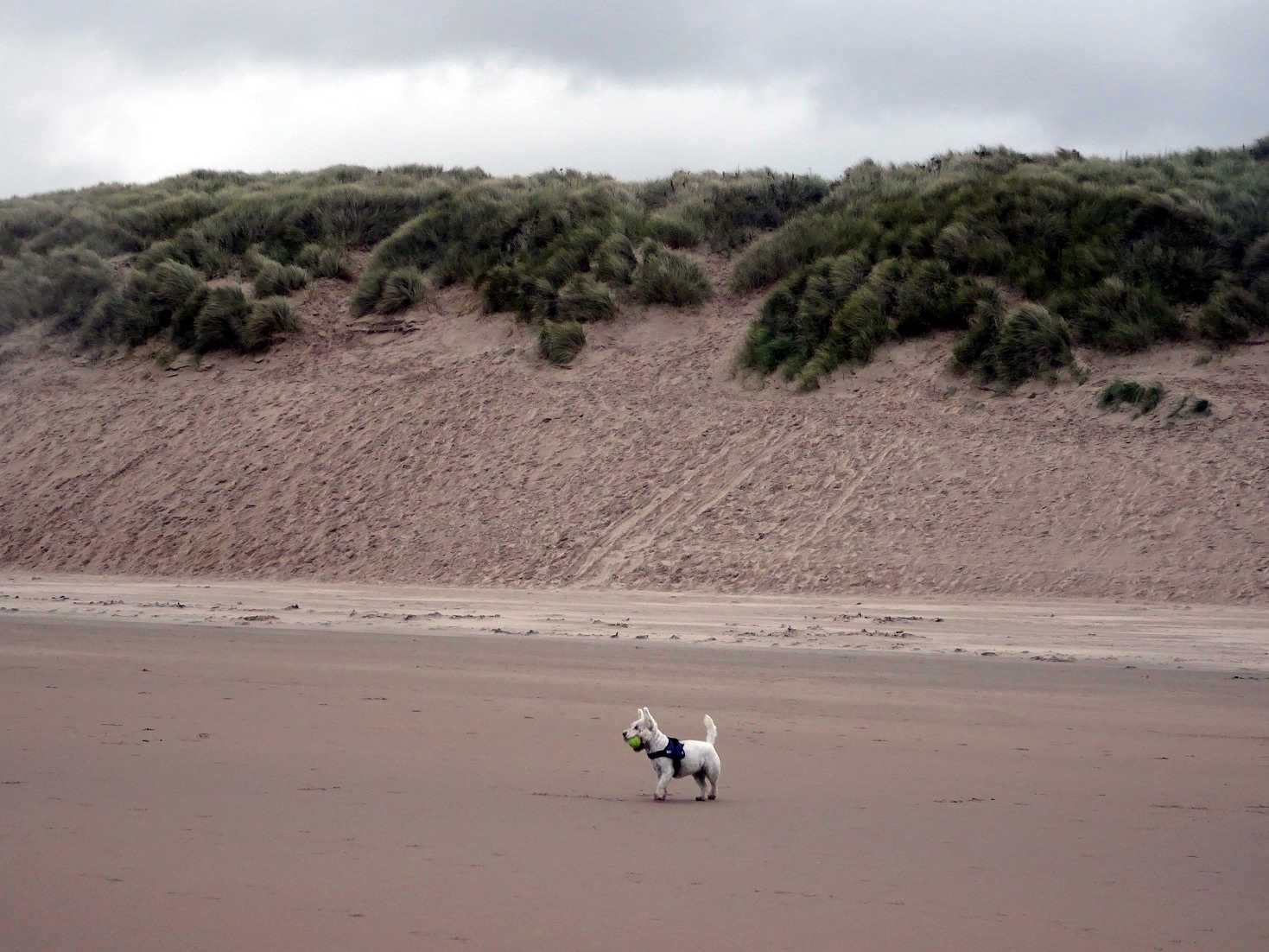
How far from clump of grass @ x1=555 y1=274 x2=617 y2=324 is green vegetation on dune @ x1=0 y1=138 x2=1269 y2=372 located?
0.17ft

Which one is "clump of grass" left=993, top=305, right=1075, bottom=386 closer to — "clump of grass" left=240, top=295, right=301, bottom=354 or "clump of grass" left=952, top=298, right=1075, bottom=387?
"clump of grass" left=952, top=298, right=1075, bottom=387

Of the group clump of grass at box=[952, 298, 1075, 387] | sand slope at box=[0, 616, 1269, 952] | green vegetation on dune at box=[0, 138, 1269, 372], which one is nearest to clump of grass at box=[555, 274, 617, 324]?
green vegetation on dune at box=[0, 138, 1269, 372]

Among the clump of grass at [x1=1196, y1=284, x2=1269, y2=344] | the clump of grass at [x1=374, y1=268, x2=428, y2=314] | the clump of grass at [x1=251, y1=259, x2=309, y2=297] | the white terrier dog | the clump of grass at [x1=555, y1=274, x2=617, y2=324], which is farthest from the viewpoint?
the clump of grass at [x1=251, y1=259, x2=309, y2=297]

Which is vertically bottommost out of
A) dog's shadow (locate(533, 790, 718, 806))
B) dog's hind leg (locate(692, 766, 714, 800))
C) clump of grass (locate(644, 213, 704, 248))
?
dog's shadow (locate(533, 790, 718, 806))

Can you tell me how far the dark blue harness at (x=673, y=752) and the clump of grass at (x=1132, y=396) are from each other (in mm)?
16649

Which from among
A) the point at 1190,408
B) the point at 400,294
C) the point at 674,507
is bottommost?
the point at 674,507

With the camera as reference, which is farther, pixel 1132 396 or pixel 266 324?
pixel 266 324

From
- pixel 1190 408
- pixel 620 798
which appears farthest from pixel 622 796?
pixel 1190 408

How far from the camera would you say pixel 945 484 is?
2109 centimetres

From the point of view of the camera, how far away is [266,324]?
30172 mm

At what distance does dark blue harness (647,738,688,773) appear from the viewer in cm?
688

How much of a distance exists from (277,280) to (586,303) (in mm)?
7857

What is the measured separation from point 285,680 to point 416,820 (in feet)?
15.4

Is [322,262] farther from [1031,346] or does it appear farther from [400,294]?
[1031,346]
